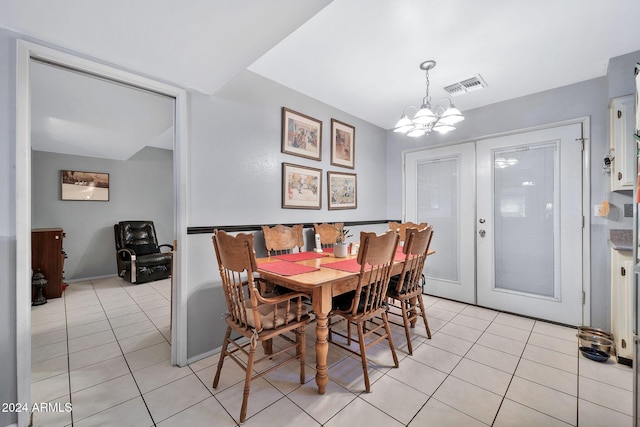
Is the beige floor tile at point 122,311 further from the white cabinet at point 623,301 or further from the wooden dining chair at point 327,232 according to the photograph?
the white cabinet at point 623,301

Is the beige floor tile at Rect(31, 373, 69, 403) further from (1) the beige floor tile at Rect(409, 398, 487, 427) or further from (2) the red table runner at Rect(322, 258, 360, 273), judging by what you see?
(1) the beige floor tile at Rect(409, 398, 487, 427)

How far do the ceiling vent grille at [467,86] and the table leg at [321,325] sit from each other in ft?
8.38

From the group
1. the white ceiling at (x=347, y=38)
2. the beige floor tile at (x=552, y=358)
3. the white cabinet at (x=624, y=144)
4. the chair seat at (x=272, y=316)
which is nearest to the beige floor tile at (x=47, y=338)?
the chair seat at (x=272, y=316)

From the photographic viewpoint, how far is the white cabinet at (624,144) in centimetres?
213

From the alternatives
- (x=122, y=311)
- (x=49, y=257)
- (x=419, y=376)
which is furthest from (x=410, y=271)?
(x=49, y=257)

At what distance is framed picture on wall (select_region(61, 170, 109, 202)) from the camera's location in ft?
Answer: 15.3

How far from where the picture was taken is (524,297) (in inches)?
120

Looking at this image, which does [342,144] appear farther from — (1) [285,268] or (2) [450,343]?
(2) [450,343]

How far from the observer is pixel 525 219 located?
10.1ft

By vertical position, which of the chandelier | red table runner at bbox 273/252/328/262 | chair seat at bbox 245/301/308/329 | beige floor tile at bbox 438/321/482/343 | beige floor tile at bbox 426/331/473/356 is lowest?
beige floor tile at bbox 438/321/482/343

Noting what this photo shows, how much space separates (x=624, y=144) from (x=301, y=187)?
2875 mm

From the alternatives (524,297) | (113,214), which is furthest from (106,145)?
(524,297)

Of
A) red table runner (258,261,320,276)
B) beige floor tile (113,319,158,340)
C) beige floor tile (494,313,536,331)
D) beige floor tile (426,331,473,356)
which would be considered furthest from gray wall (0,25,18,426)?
beige floor tile (494,313,536,331)

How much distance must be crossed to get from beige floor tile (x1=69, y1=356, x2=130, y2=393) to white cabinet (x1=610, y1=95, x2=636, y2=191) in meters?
4.24
